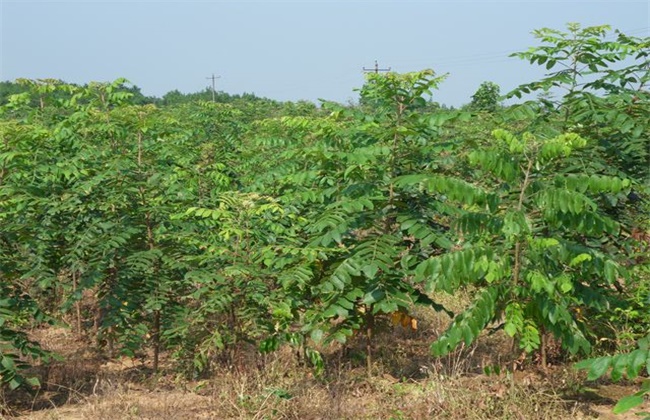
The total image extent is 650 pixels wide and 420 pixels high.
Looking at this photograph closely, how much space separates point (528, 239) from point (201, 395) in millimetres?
2608

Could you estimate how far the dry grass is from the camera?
4.76m

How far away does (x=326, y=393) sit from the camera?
16.7 feet

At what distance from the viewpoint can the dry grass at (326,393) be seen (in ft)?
15.6

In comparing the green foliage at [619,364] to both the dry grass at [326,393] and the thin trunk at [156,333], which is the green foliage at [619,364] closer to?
the dry grass at [326,393]

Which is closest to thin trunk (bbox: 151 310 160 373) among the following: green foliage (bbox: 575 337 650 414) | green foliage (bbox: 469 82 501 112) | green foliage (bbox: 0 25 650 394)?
green foliage (bbox: 0 25 650 394)

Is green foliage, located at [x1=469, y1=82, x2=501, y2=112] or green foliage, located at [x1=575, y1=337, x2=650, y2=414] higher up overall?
green foliage, located at [x1=469, y1=82, x2=501, y2=112]

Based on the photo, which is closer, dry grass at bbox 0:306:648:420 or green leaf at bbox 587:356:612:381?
green leaf at bbox 587:356:612:381

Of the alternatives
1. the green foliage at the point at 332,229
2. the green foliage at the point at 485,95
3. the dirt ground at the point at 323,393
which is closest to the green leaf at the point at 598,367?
the green foliage at the point at 332,229

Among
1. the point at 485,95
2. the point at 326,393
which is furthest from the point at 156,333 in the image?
the point at 485,95

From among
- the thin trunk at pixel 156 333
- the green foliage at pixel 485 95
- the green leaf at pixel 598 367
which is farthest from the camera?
the green foliage at pixel 485 95

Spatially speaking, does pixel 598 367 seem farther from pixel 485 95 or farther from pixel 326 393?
pixel 485 95

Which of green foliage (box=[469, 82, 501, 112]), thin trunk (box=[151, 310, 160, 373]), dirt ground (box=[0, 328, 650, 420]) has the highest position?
green foliage (box=[469, 82, 501, 112])

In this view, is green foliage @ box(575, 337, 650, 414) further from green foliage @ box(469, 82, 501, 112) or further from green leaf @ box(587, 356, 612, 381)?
green foliage @ box(469, 82, 501, 112)

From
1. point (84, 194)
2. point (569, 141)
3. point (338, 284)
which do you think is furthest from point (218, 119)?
point (569, 141)
